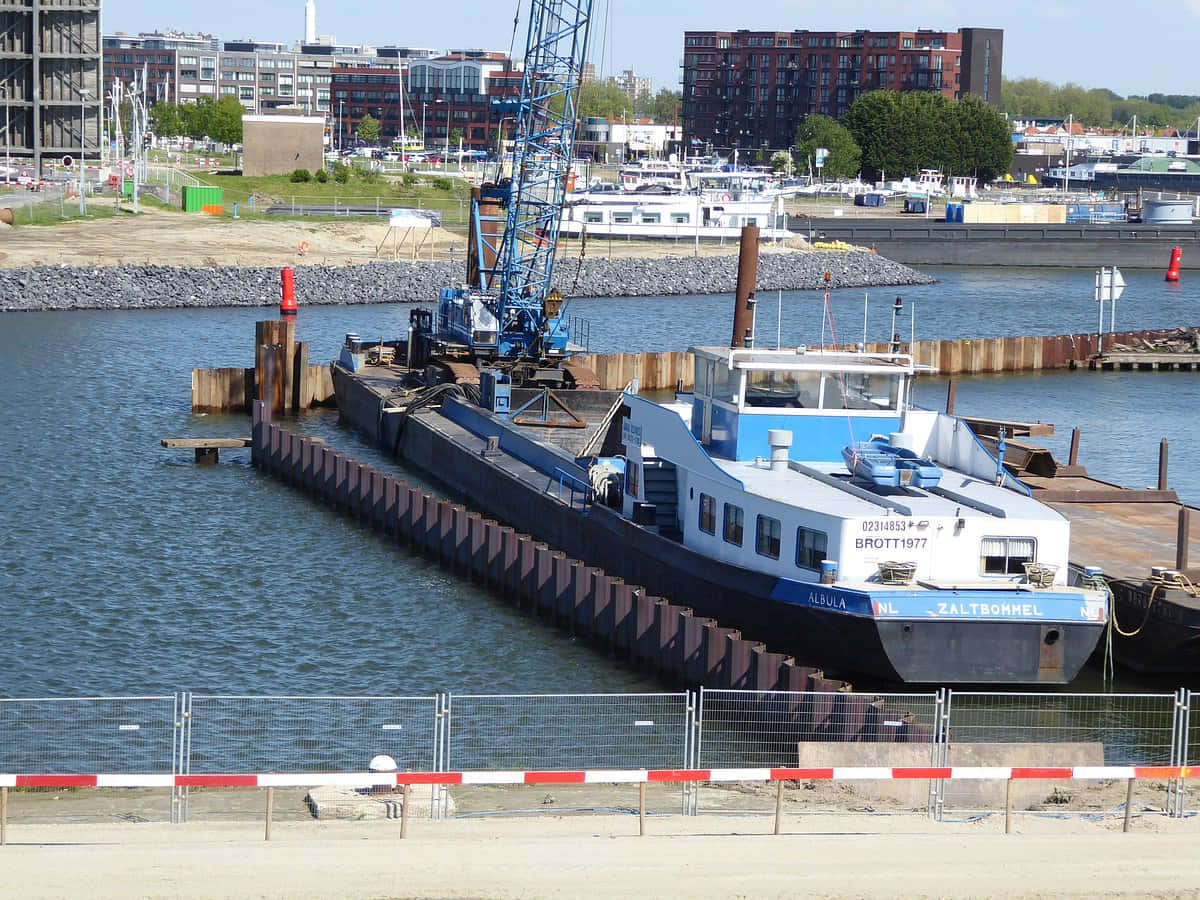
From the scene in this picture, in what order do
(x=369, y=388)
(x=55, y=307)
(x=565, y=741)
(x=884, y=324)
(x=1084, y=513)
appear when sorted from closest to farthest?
1. (x=565, y=741)
2. (x=1084, y=513)
3. (x=369, y=388)
4. (x=55, y=307)
5. (x=884, y=324)

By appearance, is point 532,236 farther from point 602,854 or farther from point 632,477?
point 602,854

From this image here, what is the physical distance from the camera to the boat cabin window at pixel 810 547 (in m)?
26.7

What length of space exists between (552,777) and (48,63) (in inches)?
3702

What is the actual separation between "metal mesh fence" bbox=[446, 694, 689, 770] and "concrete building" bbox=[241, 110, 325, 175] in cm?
11305

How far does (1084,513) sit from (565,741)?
16.2 metres

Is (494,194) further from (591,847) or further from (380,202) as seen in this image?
(380,202)

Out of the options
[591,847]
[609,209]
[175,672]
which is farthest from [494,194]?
[609,209]

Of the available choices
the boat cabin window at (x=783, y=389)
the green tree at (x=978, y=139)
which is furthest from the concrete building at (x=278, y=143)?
the boat cabin window at (x=783, y=389)

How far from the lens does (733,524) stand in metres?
29.0

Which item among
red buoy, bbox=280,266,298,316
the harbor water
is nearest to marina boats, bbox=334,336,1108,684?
the harbor water

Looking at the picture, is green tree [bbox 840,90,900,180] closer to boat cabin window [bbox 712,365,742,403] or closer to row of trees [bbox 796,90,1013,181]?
row of trees [bbox 796,90,1013,181]

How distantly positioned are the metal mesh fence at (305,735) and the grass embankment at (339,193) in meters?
88.1

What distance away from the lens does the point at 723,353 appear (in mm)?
30953

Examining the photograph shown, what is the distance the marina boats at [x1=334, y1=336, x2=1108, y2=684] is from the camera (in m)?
25.7
